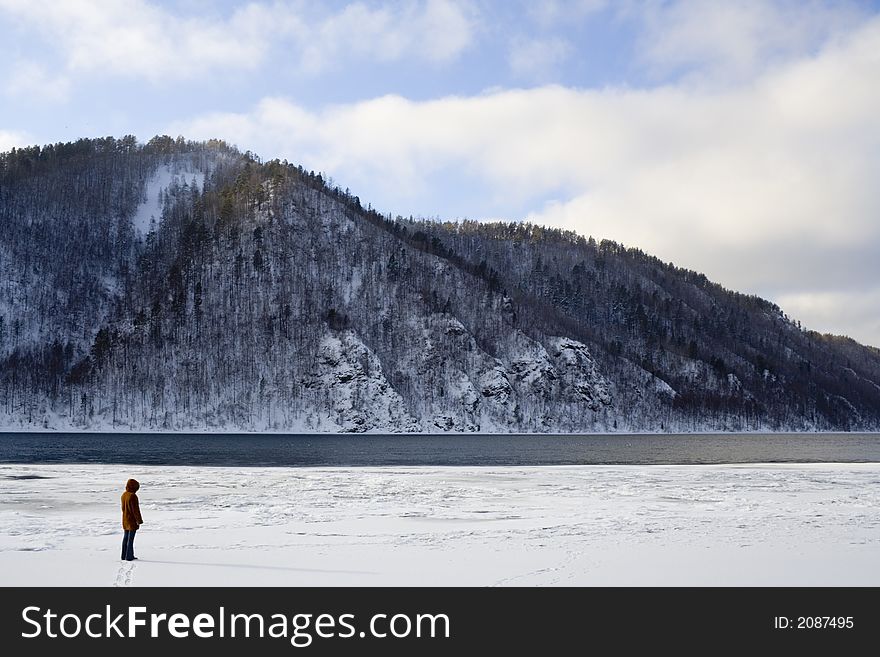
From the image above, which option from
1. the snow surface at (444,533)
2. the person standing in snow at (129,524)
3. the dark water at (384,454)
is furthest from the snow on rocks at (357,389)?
the person standing in snow at (129,524)

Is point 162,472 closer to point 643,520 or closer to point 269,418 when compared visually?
point 643,520

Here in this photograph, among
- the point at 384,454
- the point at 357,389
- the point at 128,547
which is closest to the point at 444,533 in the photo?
the point at 128,547

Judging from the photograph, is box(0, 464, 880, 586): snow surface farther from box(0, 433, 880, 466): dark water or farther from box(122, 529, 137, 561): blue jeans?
box(0, 433, 880, 466): dark water

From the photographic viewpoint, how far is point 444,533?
23938mm

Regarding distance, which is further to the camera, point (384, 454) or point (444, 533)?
point (384, 454)

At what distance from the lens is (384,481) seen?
1735 inches

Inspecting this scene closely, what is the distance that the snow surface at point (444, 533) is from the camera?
17703 millimetres

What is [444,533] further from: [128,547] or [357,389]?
[357,389]

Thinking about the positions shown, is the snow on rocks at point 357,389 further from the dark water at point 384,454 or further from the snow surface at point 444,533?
the snow surface at point 444,533

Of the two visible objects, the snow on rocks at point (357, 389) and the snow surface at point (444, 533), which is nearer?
the snow surface at point (444, 533)

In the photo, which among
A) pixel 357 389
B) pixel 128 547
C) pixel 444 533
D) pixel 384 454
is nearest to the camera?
pixel 128 547

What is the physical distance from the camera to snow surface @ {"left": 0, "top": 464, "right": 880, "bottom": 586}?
17.7 metres

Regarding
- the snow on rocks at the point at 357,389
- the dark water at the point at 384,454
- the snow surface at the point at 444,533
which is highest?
the snow on rocks at the point at 357,389
